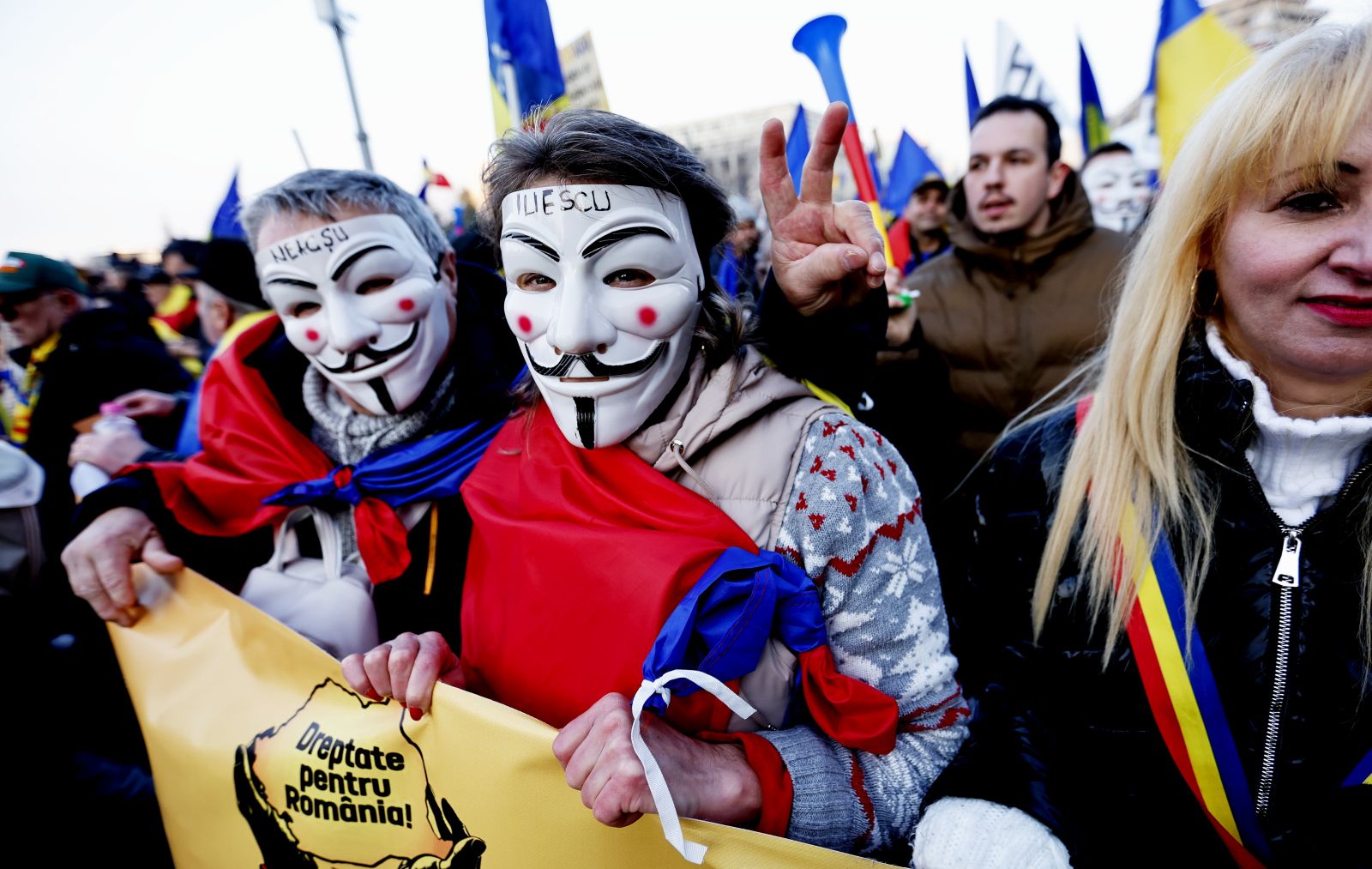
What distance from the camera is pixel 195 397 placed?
3205 millimetres

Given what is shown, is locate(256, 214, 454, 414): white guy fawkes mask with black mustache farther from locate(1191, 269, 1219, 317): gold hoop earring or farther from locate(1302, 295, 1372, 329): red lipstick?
locate(1302, 295, 1372, 329): red lipstick

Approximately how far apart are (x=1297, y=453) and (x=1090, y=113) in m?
6.48

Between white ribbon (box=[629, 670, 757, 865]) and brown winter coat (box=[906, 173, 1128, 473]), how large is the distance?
88.0 inches

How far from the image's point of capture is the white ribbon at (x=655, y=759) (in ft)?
3.35

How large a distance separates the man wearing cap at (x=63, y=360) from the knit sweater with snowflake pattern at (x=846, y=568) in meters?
3.10

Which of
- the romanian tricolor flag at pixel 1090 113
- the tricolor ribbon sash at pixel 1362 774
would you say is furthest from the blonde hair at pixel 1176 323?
the romanian tricolor flag at pixel 1090 113

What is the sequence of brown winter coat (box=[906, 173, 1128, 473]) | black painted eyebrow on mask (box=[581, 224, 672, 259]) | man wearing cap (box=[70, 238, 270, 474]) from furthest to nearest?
1. brown winter coat (box=[906, 173, 1128, 473])
2. man wearing cap (box=[70, 238, 270, 474])
3. black painted eyebrow on mask (box=[581, 224, 672, 259])

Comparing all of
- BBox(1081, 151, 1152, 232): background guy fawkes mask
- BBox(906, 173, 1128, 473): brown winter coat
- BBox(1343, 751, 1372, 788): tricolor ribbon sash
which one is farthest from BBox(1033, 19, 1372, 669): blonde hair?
BBox(1081, 151, 1152, 232): background guy fawkes mask

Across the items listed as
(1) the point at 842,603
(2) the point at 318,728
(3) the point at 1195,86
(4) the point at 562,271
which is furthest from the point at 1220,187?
(3) the point at 1195,86

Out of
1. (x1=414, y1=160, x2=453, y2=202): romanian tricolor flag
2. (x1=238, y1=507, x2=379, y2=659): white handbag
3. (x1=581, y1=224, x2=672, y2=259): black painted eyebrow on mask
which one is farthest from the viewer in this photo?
(x1=414, y1=160, x2=453, y2=202): romanian tricolor flag

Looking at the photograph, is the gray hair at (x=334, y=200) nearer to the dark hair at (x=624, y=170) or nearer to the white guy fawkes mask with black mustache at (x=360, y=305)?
the white guy fawkes mask with black mustache at (x=360, y=305)

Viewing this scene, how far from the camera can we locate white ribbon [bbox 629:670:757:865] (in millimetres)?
1022

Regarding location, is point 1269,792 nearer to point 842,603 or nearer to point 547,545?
point 842,603

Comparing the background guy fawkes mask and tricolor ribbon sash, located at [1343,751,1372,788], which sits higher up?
the background guy fawkes mask
